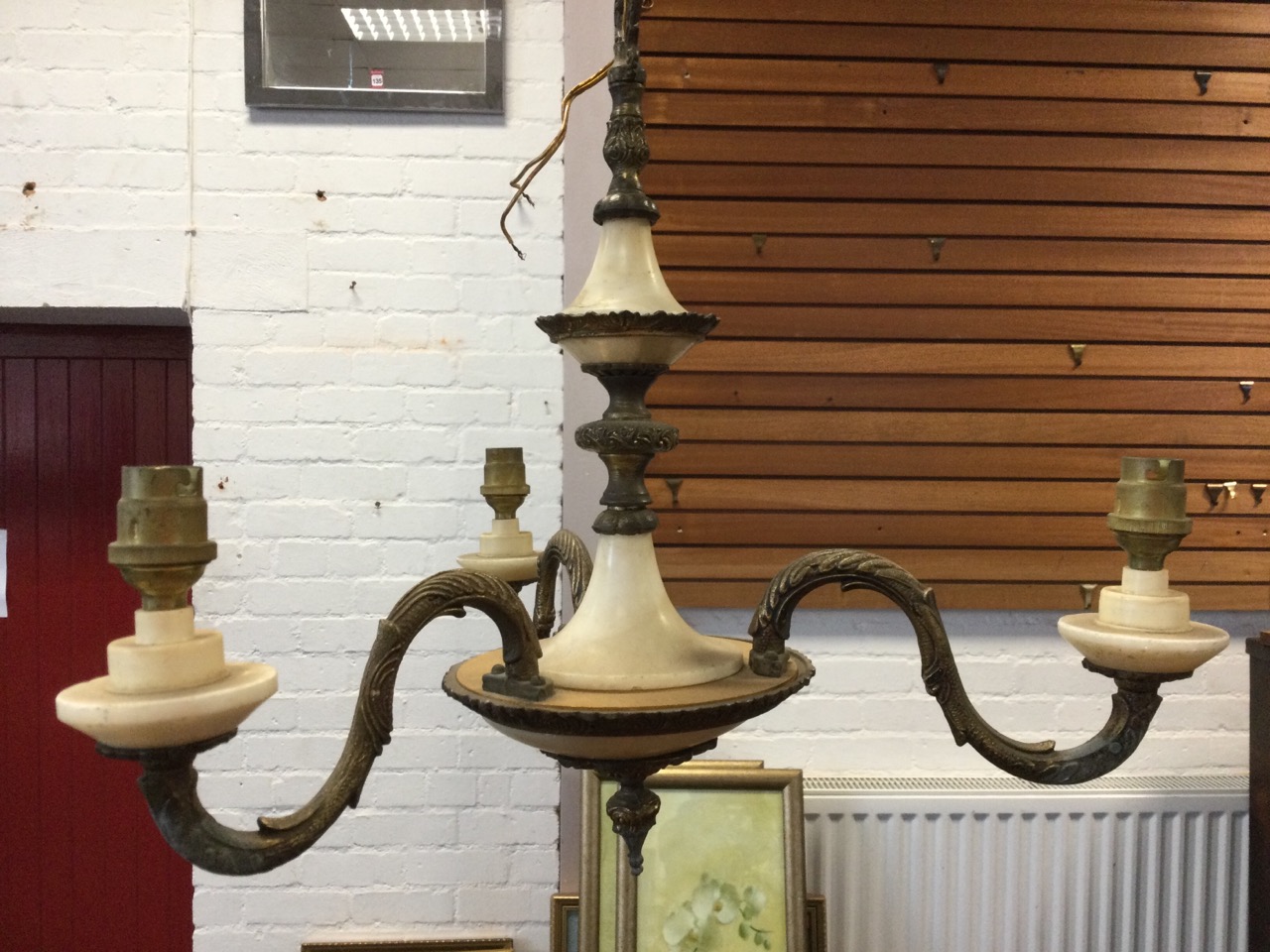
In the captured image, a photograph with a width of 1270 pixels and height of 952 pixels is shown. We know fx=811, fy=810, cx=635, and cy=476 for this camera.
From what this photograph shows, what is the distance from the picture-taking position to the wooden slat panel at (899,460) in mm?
1863

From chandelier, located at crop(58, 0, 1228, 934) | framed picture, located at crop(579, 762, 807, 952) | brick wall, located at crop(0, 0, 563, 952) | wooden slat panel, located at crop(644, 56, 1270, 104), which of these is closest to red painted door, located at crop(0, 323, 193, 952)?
brick wall, located at crop(0, 0, 563, 952)

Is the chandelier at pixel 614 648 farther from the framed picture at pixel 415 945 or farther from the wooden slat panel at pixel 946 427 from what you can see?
the framed picture at pixel 415 945

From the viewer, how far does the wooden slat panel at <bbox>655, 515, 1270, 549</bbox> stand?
6.10 feet

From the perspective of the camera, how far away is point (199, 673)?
19.4 inches

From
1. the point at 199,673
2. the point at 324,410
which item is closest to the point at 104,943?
the point at 324,410

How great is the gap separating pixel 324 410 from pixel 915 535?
1.37 meters

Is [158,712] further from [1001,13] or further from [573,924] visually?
[1001,13]

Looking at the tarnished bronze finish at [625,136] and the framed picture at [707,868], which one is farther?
the framed picture at [707,868]

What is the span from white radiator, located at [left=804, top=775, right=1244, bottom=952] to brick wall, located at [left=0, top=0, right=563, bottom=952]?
0.67 meters

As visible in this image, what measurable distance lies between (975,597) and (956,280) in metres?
0.73

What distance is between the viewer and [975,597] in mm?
1874

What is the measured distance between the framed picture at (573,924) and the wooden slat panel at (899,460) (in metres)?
0.93

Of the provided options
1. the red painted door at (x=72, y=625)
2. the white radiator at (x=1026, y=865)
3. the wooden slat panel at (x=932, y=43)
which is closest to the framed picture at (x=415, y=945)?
the red painted door at (x=72, y=625)

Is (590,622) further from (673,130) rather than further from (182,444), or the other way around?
(182,444)
